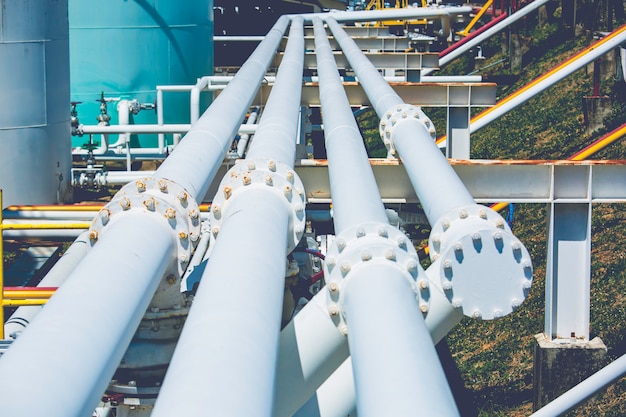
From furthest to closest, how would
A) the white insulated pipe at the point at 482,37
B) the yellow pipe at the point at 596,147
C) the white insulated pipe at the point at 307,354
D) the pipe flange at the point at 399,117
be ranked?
1. the white insulated pipe at the point at 482,37
2. the yellow pipe at the point at 596,147
3. the pipe flange at the point at 399,117
4. the white insulated pipe at the point at 307,354

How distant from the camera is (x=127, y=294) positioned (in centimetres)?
253

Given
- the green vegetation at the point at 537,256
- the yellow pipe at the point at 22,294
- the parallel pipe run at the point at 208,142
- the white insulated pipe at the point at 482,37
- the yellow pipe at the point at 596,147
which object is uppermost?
the white insulated pipe at the point at 482,37

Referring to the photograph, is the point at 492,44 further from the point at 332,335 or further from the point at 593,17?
the point at 332,335

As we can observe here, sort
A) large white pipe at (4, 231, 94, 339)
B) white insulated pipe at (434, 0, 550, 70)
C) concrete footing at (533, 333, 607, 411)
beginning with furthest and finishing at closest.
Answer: white insulated pipe at (434, 0, 550, 70) → concrete footing at (533, 333, 607, 411) → large white pipe at (4, 231, 94, 339)

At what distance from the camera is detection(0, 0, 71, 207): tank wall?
695 cm

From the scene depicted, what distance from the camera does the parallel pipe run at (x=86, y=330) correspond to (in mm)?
1907

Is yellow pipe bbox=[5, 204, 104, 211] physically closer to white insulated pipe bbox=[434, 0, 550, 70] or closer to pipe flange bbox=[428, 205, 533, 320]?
pipe flange bbox=[428, 205, 533, 320]

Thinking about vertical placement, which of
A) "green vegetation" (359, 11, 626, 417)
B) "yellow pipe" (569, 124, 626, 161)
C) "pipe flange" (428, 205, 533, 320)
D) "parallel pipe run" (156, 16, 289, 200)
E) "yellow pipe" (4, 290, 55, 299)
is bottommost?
"green vegetation" (359, 11, 626, 417)

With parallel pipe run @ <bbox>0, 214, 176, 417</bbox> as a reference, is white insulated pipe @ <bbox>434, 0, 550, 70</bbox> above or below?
above

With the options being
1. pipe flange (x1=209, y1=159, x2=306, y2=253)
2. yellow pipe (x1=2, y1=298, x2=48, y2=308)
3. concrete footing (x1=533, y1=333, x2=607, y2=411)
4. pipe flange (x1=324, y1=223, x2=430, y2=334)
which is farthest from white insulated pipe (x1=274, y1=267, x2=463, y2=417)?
concrete footing (x1=533, y1=333, x2=607, y2=411)

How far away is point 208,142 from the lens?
4.12 metres

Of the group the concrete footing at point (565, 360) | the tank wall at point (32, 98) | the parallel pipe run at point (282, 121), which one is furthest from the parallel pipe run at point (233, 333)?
the tank wall at point (32, 98)

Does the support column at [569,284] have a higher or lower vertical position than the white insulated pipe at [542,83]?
lower

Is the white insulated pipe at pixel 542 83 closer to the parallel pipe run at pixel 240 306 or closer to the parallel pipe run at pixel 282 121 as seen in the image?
the parallel pipe run at pixel 282 121
